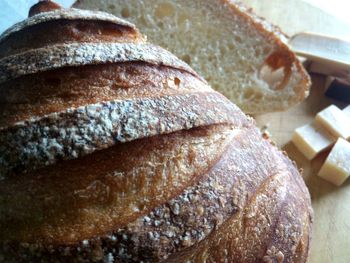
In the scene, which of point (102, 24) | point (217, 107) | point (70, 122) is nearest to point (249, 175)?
point (217, 107)

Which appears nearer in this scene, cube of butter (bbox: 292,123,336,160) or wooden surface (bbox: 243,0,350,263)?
wooden surface (bbox: 243,0,350,263)

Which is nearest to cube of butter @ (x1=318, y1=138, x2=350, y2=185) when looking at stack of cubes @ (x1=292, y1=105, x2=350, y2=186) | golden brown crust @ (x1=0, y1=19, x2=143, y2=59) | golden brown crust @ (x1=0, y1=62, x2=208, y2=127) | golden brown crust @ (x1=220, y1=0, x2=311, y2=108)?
stack of cubes @ (x1=292, y1=105, x2=350, y2=186)

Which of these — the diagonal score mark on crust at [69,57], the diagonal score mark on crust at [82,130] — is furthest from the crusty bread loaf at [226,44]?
the diagonal score mark on crust at [82,130]

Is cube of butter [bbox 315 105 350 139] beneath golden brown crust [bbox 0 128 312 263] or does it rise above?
beneath

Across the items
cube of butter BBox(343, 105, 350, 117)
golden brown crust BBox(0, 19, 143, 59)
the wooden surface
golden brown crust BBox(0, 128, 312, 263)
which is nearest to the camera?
golden brown crust BBox(0, 128, 312, 263)

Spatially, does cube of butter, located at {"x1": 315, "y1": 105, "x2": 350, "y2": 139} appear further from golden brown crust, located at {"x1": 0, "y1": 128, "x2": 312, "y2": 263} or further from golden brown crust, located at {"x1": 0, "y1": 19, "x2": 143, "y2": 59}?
golden brown crust, located at {"x1": 0, "y1": 19, "x2": 143, "y2": 59}

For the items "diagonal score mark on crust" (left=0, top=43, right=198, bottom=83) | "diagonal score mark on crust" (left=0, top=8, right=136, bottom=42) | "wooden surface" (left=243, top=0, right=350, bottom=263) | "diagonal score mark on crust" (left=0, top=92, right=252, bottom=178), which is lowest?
"wooden surface" (left=243, top=0, right=350, bottom=263)
